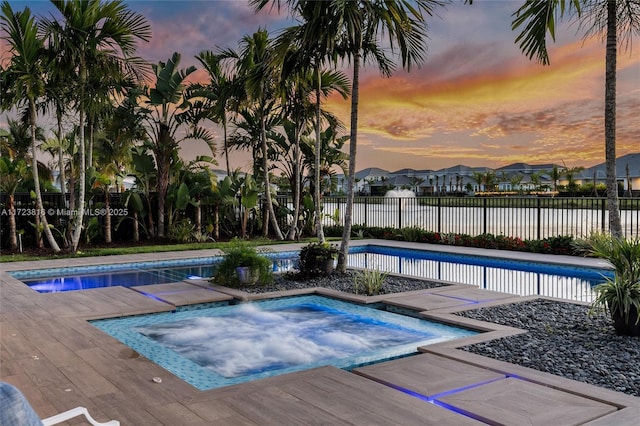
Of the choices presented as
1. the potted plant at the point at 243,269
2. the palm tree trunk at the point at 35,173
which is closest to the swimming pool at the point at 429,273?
the potted plant at the point at 243,269

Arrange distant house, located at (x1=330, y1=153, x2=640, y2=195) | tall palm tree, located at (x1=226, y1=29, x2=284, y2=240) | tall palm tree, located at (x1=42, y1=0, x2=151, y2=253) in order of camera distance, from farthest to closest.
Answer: distant house, located at (x1=330, y1=153, x2=640, y2=195), tall palm tree, located at (x1=226, y1=29, x2=284, y2=240), tall palm tree, located at (x1=42, y1=0, x2=151, y2=253)

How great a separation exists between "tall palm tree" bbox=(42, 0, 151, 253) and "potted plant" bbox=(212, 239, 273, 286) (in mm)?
4873

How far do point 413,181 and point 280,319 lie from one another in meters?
44.1

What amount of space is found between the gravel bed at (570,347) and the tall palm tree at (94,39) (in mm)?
8555

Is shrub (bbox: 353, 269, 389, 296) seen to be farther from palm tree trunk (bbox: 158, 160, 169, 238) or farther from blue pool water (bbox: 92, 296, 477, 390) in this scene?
palm tree trunk (bbox: 158, 160, 169, 238)

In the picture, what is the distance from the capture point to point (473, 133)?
27.1m

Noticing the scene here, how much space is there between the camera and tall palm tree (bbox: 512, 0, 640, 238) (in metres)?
6.25

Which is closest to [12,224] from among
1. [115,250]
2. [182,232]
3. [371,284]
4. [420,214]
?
[115,250]

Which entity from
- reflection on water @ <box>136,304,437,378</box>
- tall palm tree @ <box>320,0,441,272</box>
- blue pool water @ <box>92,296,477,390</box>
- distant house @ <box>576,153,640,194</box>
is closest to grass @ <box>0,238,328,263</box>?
tall palm tree @ <box>320,0,441,272</box>

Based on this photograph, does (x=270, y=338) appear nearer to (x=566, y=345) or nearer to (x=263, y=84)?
(x=566, y=345)

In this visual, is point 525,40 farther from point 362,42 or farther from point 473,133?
point 473,133

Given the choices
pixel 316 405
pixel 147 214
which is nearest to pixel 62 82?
pixel 147 214

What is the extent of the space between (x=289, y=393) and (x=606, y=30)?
5.53 metres

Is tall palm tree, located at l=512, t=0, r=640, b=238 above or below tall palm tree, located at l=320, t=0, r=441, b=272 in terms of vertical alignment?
below
